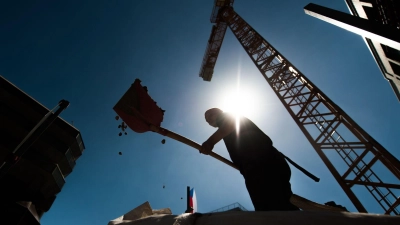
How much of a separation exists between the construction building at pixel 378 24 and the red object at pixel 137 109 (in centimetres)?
412

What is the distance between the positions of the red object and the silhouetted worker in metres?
1.00

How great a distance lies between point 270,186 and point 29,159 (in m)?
17.0

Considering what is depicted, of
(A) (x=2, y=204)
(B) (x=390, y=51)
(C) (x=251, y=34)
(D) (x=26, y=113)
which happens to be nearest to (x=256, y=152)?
(B) (x=390, y=51)

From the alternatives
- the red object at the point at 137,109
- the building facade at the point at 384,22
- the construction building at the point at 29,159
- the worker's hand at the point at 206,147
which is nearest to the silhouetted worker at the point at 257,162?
the worker's hand at the point at 206,147

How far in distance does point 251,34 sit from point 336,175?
44.2 ft

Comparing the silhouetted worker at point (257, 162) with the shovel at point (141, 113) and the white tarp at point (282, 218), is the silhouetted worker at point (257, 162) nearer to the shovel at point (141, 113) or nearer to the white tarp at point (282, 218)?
the shovel at point (141, 113)

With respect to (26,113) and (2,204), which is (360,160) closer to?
(2,204)

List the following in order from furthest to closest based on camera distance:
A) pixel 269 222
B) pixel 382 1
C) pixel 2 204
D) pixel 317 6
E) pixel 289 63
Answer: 1. pixel 289 63
2. pixel 2 204
3. pixel 382 1
4. pixel 317 6
5. pixel 269 222

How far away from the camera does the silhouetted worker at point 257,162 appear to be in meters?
1.90

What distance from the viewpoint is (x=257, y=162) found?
83.2 inches

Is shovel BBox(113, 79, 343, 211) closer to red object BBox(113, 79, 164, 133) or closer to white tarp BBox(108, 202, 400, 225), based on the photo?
red object BBox(113, 79, 164, 133)

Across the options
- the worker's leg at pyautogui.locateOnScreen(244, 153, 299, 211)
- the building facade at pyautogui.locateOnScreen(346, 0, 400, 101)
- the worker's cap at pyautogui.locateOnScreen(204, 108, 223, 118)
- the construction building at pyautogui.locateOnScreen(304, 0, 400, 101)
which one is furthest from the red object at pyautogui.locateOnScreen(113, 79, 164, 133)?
the building facade at pyautogui.locateOnScreen(346, 0, 400, 101)

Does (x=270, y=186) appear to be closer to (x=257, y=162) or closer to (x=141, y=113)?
(x=257, y=162)

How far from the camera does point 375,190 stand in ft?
23.8
